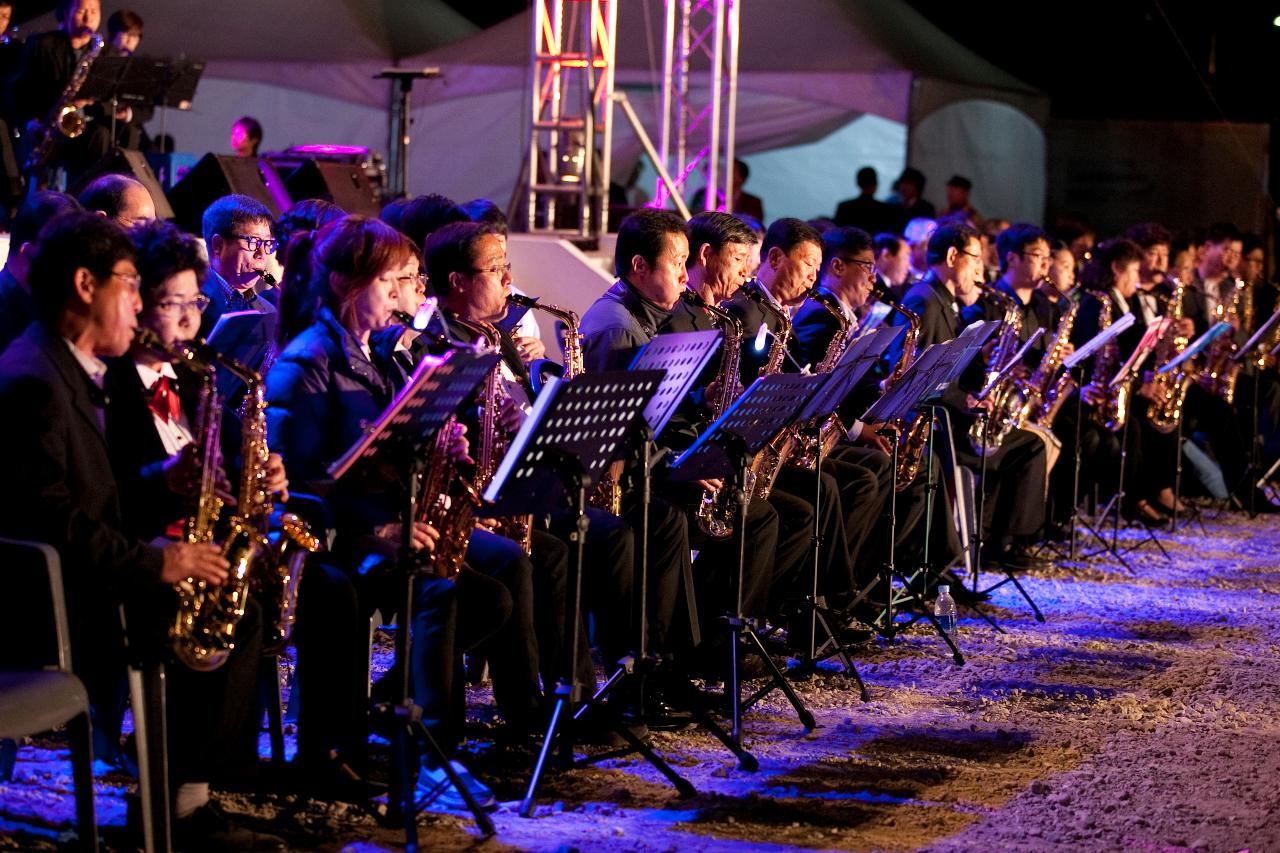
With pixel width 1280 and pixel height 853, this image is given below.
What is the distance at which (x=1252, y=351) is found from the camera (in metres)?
11.5

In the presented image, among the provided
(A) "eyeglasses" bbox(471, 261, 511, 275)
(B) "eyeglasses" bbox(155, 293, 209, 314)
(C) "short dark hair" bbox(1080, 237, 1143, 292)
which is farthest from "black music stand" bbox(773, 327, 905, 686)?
Answer: (C) "short dark hair" bbox(1080, 237, 1143, 292)

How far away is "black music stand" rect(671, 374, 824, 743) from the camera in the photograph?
5098 millimetres

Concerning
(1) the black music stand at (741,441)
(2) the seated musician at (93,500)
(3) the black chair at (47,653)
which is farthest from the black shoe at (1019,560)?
(3) the black chair at (47,653)

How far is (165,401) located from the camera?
4.33 metres

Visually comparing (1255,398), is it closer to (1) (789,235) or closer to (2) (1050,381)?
(2) (1050,381)

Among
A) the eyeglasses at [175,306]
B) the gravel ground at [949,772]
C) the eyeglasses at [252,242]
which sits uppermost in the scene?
the eyeglasses at [252,242]

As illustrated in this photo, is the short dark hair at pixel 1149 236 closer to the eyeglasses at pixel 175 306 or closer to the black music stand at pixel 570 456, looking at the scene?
the black music stand at pixel 570 456

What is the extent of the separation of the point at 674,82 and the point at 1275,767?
10303 millimetres

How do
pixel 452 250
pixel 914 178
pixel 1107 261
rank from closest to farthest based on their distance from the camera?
pixel 452 250 → pixel 1107 261 → pixel 914 178

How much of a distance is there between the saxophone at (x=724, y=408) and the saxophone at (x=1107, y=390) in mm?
4215

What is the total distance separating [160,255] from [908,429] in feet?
14.1

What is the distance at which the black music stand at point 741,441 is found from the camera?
510cm

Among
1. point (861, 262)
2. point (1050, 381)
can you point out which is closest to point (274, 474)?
point (861, 262)

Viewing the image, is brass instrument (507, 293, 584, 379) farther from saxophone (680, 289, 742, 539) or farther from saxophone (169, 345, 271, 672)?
saxophone (169, 345, 271, 672)
